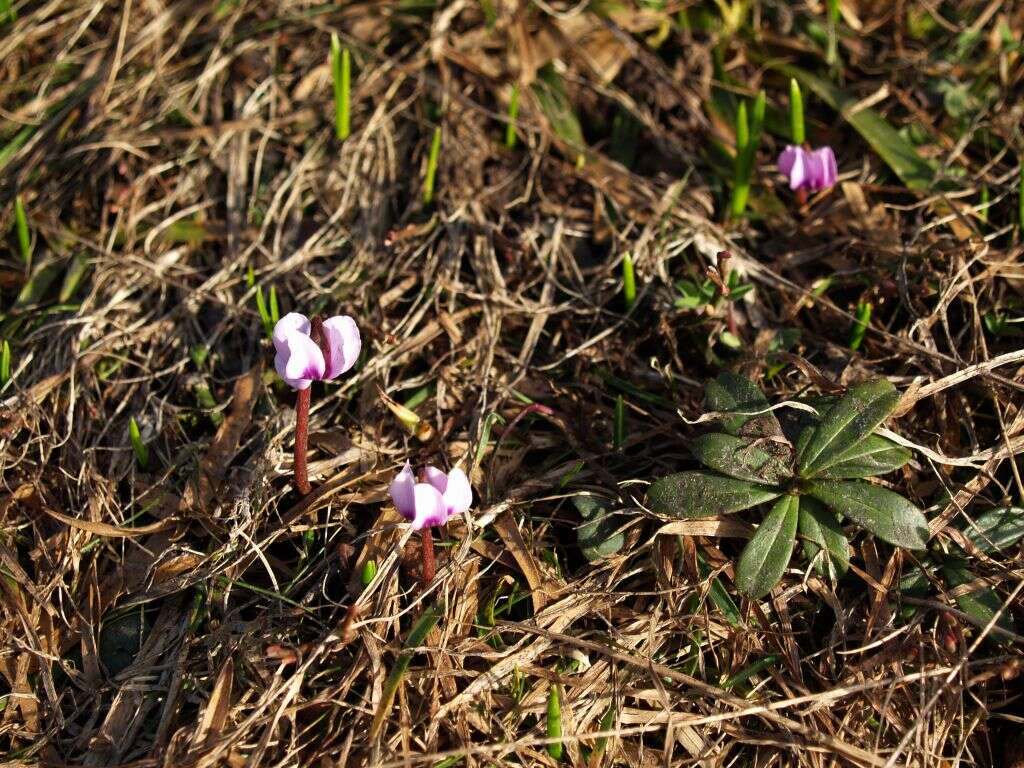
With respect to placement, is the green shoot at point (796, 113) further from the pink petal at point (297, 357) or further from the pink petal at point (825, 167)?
the pink petal at point (297, 357)

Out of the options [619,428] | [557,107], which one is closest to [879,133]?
[557,107]

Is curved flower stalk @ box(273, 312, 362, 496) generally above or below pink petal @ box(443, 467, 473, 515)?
above

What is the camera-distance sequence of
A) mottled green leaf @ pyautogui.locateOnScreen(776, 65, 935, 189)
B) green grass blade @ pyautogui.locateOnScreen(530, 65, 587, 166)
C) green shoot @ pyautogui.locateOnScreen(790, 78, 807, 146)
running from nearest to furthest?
green shoot @ pyautogui.locateOnScreen(790, 78, 807, 146)
mottled green leaf @ pyautogui.locateOnScreen(776, 65, 935, 189)
green grass blade @ pyautogui.locateOnScreen(530, 65, 587, 166)

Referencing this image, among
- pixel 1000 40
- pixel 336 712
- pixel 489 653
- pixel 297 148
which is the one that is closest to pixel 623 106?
pixel 297 148

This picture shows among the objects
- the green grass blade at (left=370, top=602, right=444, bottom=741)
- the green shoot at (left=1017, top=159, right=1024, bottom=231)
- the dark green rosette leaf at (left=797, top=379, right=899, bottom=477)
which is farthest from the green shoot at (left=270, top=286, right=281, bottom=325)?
the green shoot at (left=1017, top=159, right=1024, bottom=231)

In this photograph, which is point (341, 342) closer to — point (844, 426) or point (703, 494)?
point (703, 494)

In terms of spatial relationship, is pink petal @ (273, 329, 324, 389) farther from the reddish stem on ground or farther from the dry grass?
the dry grass

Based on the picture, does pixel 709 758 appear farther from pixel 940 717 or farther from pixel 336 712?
pixel 336 712
